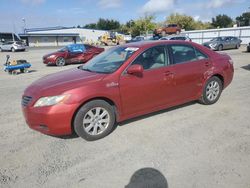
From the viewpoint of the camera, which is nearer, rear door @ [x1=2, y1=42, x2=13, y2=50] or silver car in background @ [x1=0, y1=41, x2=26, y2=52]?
silver car in background @ [x1=0, y1=41, x2=26, y2=52]

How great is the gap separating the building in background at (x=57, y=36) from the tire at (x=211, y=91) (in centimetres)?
5693

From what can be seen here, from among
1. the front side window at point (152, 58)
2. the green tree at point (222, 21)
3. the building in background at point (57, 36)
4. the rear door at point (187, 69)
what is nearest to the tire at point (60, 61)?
the rear door at point (187, 69)

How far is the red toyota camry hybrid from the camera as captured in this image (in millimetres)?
3857

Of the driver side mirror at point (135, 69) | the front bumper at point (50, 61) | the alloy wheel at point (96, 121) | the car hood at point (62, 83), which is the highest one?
the driver side mirror at point (135, 69)

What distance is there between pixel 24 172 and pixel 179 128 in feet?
8.88

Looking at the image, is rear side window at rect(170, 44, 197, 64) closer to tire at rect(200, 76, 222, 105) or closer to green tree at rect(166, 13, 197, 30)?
tire at rect(200, 76, 222, 105)

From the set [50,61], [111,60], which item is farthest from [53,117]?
[50,61]

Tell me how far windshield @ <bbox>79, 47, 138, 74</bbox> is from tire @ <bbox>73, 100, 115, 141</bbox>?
2.22ft

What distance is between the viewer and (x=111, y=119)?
425 centimetres

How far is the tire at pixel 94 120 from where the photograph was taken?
396cm

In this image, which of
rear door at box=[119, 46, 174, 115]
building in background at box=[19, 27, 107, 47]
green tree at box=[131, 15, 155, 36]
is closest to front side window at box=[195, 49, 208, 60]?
rear door at box=[119, 46, 174, 115]

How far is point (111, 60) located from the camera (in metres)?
4.86

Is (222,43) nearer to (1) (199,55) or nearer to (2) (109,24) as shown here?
(1) (199,55)

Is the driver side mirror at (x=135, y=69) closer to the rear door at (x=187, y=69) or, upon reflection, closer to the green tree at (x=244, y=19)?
the rear door at (x=187, y=69)
